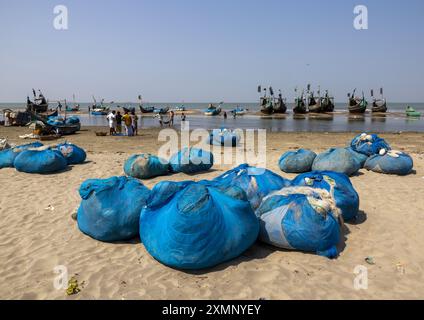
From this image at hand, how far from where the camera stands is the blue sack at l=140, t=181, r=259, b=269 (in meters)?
3.29

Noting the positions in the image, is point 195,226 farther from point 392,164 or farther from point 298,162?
point 392,164

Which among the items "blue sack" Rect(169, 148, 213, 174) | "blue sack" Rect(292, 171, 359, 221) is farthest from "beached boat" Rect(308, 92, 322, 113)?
"blue sack" Rect(292, 171, 359, 221)

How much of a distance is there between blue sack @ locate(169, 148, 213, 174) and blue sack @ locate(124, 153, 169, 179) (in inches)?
11.1

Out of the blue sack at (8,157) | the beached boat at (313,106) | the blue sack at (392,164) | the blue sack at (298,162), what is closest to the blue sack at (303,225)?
the blue sack at (298,162)

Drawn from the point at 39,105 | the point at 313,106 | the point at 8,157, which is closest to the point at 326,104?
the point at 313,106

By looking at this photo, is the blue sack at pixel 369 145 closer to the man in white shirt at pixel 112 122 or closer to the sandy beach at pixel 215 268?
the sandy beach at pixel 215 268

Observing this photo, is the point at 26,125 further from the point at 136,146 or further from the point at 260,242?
the point at 260,242

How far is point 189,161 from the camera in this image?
7734 millimetres

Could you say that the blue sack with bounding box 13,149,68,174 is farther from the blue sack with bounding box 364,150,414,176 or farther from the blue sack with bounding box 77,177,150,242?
the blue sack with bounding box 364,150,414,176

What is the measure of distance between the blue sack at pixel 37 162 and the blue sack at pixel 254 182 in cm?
478

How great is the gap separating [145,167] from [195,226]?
428 centimetres

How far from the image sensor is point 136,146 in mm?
12984
